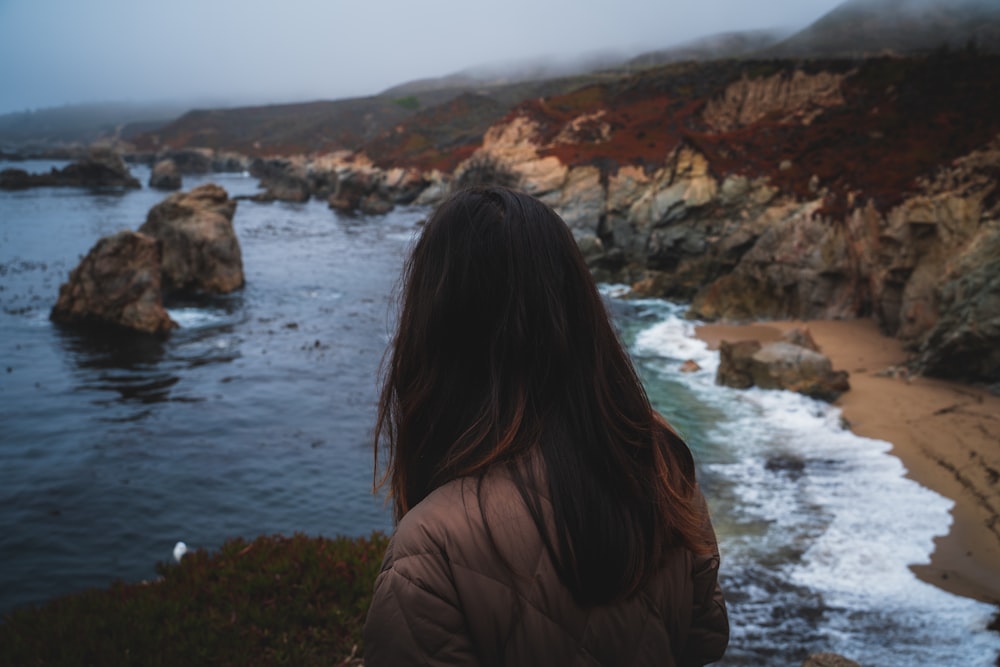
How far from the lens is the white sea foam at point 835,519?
6367 millimetres

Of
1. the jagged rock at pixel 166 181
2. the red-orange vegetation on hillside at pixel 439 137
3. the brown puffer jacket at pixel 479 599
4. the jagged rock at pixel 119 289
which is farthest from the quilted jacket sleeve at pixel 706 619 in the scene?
the jagged rock at pixel 166 181

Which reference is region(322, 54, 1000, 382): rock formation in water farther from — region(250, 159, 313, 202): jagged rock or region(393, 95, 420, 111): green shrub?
region(393, 95, 420, 111): green shrub

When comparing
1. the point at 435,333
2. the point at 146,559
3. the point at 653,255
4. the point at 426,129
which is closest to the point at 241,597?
the point at 146,559

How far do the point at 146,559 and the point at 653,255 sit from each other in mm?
22462

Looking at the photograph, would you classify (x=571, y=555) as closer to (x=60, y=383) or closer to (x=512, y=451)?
(x=512, y=451)

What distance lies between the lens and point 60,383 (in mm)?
15242

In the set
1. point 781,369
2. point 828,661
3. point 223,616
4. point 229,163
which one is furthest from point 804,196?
point 229,163

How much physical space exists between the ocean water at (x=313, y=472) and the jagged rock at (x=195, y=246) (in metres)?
2.77

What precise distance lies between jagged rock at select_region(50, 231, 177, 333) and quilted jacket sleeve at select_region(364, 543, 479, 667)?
2037 cm

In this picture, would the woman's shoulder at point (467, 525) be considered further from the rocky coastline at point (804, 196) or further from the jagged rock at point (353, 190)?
the jagged rock at point (353, 190)

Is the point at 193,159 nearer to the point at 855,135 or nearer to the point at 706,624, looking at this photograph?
the point at 855,135

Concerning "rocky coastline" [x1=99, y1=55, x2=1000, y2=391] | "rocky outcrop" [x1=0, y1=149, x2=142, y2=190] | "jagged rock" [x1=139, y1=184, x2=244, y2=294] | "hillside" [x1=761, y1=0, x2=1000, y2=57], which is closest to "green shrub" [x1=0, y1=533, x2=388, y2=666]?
"rocky coastline" [x1=99, y1=55, x2=1000, y2=391]

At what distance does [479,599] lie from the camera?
1.46 meters

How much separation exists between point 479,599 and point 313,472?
1064cm
